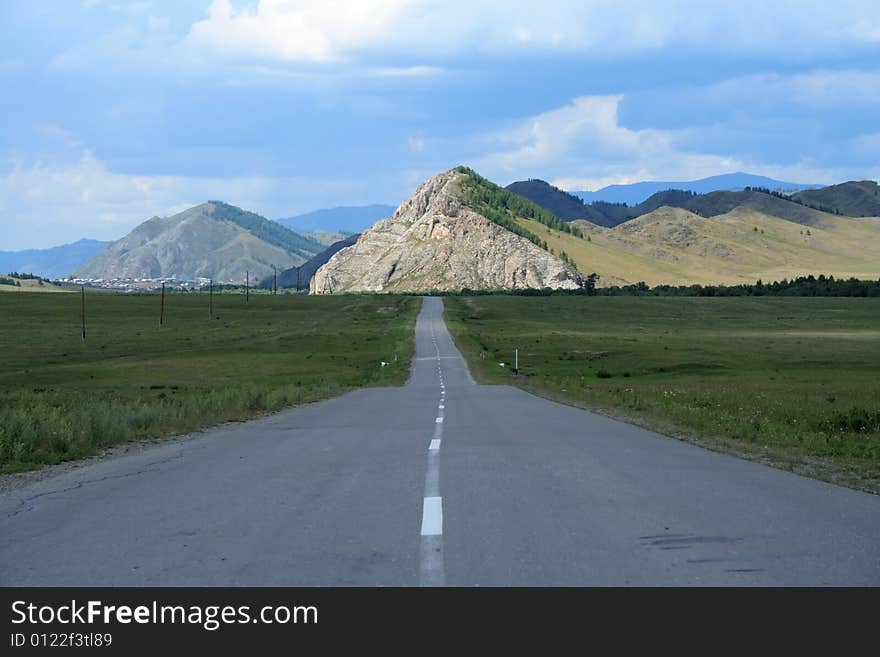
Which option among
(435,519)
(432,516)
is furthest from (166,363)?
(435,519)

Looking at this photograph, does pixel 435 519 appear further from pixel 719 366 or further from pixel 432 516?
pixel 719 366

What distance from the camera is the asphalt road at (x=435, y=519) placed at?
759 centimetres

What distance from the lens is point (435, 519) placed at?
9570mm

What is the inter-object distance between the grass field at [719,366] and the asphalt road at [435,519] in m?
3.50

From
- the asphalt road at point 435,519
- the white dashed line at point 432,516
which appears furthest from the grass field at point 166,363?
the white dashed line at point 432,516

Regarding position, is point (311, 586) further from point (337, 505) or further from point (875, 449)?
point (875, 449)

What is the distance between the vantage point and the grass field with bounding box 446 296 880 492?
1995cm

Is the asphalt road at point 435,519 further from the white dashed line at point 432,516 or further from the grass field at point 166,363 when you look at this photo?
the grass field at point 166,363

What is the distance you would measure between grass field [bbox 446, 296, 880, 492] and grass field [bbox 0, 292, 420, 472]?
973 cm

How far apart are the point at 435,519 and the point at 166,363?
60.0 meters

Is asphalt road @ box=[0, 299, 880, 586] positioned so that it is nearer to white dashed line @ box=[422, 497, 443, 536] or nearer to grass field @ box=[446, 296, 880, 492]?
white dashed line @ box=[422, 497, 443, 536]

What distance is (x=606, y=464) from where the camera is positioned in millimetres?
14289
